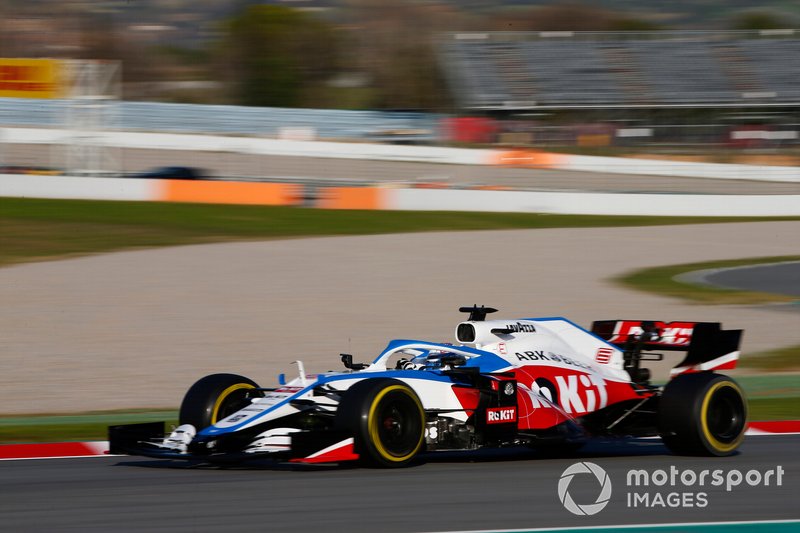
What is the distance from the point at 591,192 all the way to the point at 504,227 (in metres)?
6.20

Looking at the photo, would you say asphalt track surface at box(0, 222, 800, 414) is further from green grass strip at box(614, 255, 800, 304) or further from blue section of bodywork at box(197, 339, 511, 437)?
blue section of bodywork at box(197, 339, 511, 437)

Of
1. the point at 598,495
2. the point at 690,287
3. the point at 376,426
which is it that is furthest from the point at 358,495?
the point at 690,287

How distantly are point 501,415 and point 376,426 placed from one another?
0.87 m

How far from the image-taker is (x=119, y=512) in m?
5.60

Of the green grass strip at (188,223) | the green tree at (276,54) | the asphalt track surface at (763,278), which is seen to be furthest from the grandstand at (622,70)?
the asphalt track surface at (763,278)

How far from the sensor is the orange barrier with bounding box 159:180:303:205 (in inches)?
1332

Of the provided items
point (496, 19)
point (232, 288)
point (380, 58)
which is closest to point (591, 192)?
point (232, 288)

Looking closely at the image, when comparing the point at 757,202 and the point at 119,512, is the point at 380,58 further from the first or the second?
the point at 119,512

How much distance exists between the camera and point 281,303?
57.6 feet

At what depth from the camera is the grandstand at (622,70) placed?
49438 millimetres

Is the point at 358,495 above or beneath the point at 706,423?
beneath

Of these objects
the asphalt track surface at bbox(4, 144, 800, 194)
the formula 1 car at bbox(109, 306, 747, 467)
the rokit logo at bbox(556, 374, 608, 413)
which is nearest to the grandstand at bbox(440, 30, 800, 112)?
the asphalt track surface at bbox(4, 144, 800, 194)

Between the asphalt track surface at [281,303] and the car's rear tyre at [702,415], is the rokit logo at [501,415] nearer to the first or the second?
the car's rear tyre at [702,415]

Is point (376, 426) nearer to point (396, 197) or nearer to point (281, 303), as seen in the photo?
point (281, 303)
